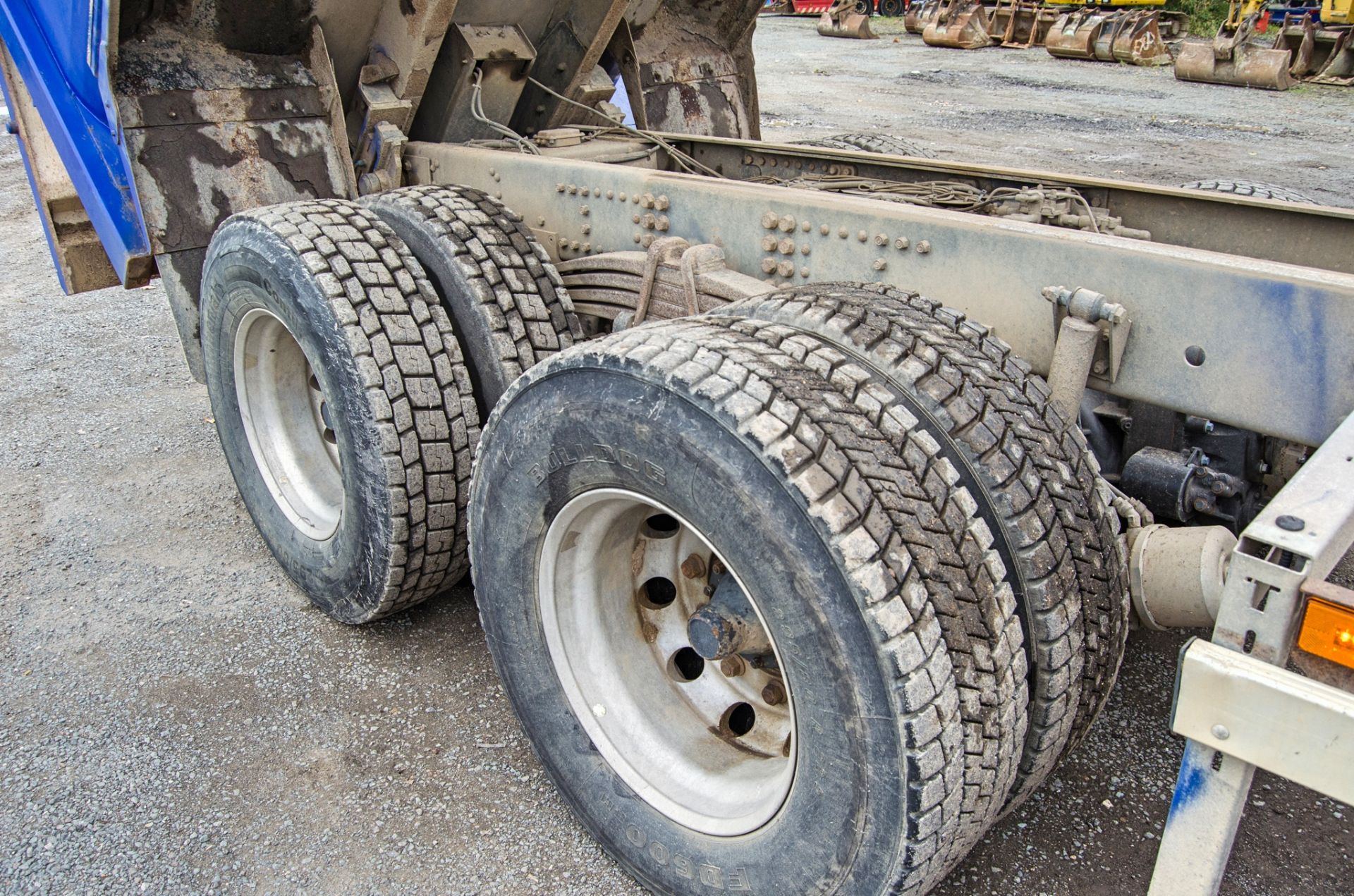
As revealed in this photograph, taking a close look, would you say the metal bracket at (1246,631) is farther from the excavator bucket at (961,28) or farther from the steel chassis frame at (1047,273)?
the excavator bucket at (961,28)

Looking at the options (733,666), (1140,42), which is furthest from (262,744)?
(1140,42)

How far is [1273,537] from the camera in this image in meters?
1.37

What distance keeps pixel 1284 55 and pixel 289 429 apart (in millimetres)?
14346

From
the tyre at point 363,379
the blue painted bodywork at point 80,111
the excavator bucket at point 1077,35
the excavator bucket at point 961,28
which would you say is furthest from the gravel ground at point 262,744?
the excavator bucket at point 961,28

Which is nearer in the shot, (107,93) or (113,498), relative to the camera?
(107,93)

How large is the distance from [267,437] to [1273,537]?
3.02 m

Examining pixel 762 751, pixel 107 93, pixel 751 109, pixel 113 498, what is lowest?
pixel 113 498

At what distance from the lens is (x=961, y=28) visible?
1786 cm

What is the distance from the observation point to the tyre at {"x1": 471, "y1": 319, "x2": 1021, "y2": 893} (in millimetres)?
1735

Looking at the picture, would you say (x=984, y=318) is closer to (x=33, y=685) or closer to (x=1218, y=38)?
(x=33, y=685)

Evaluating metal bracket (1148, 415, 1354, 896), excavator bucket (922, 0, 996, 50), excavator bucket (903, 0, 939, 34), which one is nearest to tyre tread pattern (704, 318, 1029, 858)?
metal bracket (1148, 415, 1354, 896)

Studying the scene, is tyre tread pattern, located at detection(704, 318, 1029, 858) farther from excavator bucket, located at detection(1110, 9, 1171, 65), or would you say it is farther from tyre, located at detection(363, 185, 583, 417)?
excavator bucket, located at detection(1110, 9, 1171, 65)

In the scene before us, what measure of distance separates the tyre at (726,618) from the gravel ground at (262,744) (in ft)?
→ 1.11

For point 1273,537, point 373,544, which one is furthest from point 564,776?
point 1273,537
